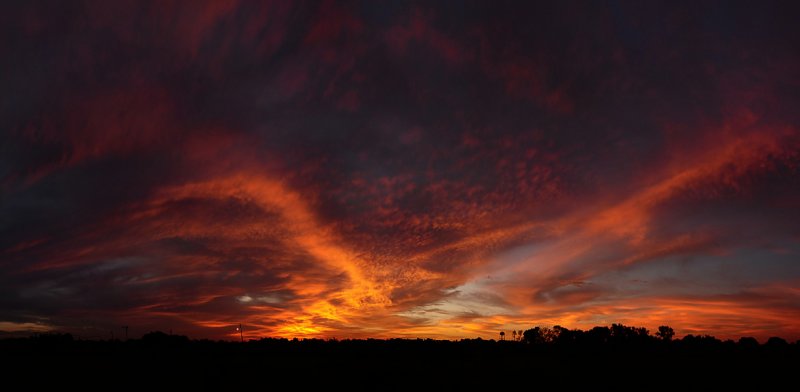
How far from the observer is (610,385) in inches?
1750

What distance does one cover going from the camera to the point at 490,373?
5472 centimetres

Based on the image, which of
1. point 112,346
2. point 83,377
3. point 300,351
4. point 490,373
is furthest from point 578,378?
point 112,346

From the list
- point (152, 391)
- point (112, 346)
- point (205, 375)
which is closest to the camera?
point (152, 391)

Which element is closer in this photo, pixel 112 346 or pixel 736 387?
pixel 736 387

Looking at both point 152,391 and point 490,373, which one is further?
point 490,373

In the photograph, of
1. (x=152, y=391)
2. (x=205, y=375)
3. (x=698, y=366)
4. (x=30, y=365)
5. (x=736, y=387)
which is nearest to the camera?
(x=152, y=391)

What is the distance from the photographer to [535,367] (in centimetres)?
6216

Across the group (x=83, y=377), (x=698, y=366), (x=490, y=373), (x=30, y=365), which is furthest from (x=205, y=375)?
(x=698, y=366)

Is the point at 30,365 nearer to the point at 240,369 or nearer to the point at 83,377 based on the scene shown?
the point at 83,377

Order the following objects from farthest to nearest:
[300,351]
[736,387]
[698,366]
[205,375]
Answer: [300,351], [698,366], [205,375], [736,387]

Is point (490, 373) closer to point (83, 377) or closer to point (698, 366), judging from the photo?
point (698, 366)

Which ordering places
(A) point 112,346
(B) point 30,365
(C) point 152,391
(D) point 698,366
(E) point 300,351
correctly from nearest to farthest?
1. (C) point 152,391
2. (B) point 30,365
3. (D) point 698,366
4. (A) point 112,346
5. (E) point 300,351

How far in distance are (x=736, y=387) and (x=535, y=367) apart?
917 inches

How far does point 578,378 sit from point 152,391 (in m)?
39.4
